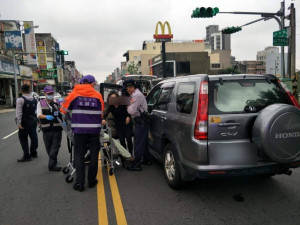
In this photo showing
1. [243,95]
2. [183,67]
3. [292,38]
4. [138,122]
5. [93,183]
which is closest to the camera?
[243,95]

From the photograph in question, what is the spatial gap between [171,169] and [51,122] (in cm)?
286

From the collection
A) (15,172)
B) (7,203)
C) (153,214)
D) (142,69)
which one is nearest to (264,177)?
(153,214)

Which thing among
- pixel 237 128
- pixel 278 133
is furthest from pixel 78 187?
pixel 278 133

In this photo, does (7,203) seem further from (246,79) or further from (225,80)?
(246,79)

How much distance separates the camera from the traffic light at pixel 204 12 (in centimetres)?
1171

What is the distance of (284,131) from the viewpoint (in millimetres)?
3492

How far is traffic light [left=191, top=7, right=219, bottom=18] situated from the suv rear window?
338 inches

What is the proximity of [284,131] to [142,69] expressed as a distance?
84020 millimetres

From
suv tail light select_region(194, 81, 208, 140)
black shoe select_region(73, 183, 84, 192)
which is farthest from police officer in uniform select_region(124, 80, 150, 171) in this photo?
suv tail light select_region(194, 81, 208, 140)

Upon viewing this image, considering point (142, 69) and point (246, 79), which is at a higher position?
point (142, 69)

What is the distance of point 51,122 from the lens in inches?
229

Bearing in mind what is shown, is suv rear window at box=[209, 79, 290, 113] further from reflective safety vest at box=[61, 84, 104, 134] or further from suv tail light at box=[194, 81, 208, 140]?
reflective safety vest at box=[61, 84, 104, 134]

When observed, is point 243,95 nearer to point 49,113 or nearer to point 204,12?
point 49,113

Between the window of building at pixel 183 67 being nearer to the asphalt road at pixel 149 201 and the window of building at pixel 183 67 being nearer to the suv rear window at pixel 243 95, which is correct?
the asphalt road at pixel 149 201
